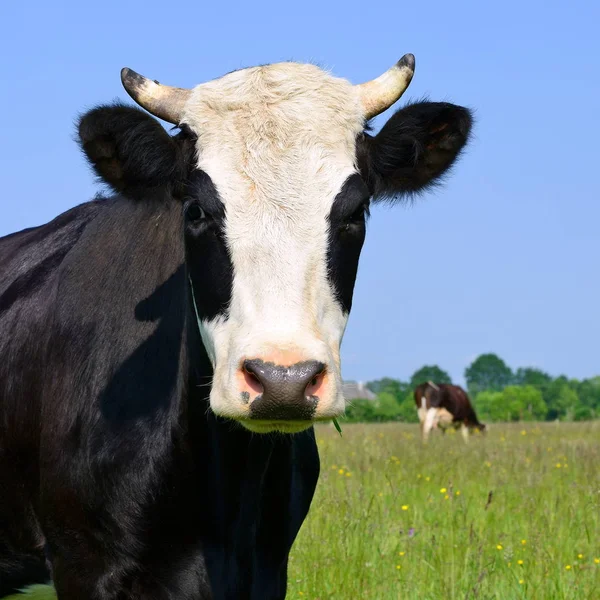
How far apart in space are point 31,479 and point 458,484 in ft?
18.8

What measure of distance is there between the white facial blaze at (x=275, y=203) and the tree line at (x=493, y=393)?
36397mm

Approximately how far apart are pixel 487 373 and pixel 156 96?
14878 centimetres

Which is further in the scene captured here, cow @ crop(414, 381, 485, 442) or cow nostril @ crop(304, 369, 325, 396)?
cow @ crop(414, 381, 485, 442)

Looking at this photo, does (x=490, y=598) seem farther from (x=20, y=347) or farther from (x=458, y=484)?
(x=458, y=484)

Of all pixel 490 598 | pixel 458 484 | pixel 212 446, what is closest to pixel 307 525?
pixel 490 598

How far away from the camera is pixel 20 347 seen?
4961 mm

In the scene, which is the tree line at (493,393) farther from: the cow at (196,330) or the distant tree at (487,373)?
the cow at (196,330)

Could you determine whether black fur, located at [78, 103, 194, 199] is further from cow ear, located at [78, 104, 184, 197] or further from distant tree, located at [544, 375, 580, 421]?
distant tree, located at [544, 375, 580, 421]

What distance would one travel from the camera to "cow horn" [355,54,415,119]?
14.4 ft

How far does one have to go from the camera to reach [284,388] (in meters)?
3.11

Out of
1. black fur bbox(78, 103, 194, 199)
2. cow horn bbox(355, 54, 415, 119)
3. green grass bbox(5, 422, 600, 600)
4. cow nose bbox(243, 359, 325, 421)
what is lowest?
green grass bbox(5, 422, 600, 600)

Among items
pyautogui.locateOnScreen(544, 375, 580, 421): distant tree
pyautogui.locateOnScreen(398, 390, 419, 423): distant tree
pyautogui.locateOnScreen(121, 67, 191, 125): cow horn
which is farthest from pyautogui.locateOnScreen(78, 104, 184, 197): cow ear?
pyautogui.locateOnScreen(544, 375, 580, 421): distant tree

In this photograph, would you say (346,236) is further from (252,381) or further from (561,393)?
(561,393)

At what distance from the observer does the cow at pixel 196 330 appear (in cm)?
351
